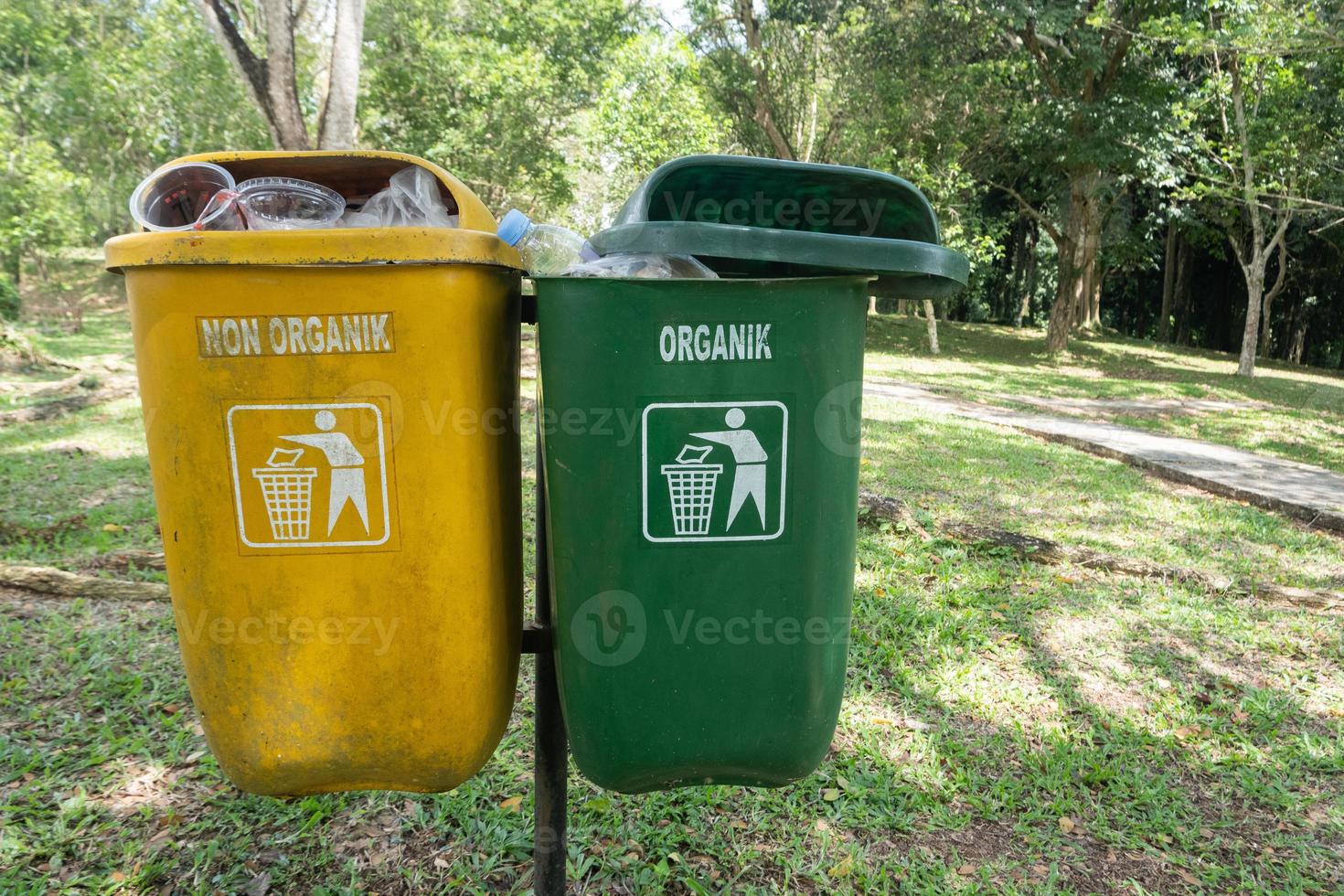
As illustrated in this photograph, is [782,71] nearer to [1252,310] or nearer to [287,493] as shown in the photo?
[1252,310]

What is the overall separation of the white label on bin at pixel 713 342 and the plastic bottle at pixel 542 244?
0.25m

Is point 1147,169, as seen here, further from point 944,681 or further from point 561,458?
point 561,458

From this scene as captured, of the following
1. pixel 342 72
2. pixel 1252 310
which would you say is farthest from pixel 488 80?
pixel 1252 310

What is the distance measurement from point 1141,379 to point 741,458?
48.8 feet

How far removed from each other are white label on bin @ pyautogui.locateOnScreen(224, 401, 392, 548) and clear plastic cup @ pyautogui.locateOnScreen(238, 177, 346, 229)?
36cm

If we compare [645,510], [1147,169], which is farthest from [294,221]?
[1147,169]

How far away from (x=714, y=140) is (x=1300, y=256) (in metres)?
14.4

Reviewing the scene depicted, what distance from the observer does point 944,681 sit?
3.26 metres

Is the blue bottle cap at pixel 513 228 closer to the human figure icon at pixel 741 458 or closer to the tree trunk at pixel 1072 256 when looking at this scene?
the human figure icon at pixel 741 458

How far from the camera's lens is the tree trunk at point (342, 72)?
6.07 meters

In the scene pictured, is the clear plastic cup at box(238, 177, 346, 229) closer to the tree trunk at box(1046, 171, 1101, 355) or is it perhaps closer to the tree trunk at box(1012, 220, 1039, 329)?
the tree trunk at box(1046, 171, 1101, 355)

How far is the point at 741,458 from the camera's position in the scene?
1.54 m

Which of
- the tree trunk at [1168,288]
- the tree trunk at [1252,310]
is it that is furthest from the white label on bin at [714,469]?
the tree trunk at [1168,288]

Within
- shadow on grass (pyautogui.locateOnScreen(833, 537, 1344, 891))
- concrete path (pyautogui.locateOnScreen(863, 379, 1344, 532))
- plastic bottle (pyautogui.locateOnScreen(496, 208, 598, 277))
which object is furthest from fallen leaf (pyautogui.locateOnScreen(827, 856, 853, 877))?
concrete path (pyautogui.locateOnScreen(863, 379, 1344, 532))
